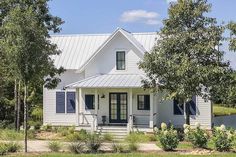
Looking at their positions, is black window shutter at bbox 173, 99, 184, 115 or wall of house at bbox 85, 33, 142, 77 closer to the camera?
black window shutter at bbox 173, 99, 184, 115

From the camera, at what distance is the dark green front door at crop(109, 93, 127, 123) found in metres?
32.2

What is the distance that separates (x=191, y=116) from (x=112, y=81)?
227 inches

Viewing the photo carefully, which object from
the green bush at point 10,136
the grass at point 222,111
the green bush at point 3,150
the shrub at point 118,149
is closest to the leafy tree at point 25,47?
the green bush at point 3,150

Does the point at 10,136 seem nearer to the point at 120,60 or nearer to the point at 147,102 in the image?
the point at 147,102

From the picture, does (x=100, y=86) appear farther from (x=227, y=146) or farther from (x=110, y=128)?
(x=227, y=146)

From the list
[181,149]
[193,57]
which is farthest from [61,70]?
[181,149]

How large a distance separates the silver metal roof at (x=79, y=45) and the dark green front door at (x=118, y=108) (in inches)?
143

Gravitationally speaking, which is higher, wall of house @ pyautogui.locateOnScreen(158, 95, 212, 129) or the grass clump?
wall of house @ pyautogui.locateOnScreen(158, 95, 212, 129)

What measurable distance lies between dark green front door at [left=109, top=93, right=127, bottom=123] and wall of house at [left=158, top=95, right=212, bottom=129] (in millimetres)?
2402

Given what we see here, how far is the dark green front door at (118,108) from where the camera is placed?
3225 centimetres

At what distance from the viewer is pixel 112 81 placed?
1228 inches

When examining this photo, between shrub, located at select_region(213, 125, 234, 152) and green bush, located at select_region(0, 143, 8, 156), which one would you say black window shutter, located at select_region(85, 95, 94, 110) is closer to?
green bush, located at select_region(0, 143, 8, 156)

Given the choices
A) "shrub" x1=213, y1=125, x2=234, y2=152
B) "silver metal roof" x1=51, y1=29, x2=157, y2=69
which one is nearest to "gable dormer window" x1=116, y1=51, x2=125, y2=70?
"silver metal roof" x1=51, y1=29, x2=157, y2=69

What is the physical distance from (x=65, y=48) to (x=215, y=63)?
1489 centimetres
